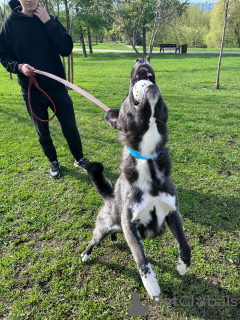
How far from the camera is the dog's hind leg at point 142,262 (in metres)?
1.93

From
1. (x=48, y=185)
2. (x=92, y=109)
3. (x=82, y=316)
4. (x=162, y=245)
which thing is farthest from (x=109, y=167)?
(x=92, y=109)

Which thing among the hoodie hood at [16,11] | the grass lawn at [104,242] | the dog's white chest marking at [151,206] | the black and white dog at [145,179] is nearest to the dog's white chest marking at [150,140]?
the black and white dog at [145,179]

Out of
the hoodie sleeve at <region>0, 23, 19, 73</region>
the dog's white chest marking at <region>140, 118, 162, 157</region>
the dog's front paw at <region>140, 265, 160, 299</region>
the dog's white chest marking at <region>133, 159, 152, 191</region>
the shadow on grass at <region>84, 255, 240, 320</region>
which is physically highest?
the hoodie sleeve at <region>0, 23, 19, 73</region>

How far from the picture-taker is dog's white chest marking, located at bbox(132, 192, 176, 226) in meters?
2.13

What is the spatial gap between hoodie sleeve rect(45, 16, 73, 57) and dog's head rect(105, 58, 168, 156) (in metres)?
1.98

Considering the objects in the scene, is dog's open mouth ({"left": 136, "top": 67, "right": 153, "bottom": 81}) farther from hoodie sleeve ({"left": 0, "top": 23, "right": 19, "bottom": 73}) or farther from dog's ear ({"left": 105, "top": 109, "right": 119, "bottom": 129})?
hoodie sleeve ({"left": 0, "top": 23, "right": 19, "bottom": 73})

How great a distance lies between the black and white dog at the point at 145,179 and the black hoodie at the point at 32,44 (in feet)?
6.48

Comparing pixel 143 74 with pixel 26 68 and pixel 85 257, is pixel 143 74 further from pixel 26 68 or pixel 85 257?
pixel 85 257

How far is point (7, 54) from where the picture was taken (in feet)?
12.0

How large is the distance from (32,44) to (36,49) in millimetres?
85

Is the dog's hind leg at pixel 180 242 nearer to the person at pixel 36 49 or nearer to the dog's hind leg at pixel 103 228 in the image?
the dog's hind leg at pixel 103 228

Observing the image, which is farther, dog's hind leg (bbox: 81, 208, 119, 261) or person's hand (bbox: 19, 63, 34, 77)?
person's hand (bbox: 19, 63, 34, 77)

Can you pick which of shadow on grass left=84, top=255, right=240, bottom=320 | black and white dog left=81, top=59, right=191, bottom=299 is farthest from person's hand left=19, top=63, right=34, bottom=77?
shadow on grass left=84, top=255, right=240, bottom=320

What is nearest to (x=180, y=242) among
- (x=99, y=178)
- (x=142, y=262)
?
(x=142, y=262)
